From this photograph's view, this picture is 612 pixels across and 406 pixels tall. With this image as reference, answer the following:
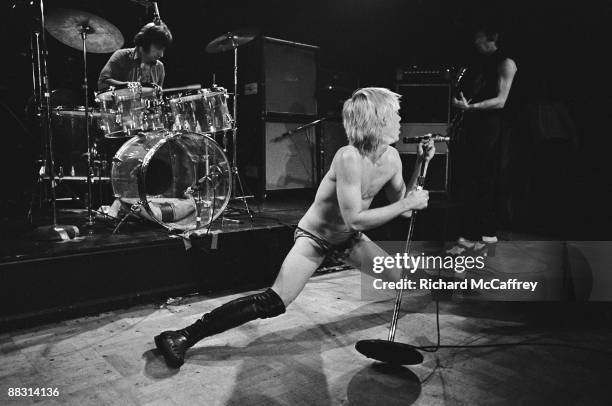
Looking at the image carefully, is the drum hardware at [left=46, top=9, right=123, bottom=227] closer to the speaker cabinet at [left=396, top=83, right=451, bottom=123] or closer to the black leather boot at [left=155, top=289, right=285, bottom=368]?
the black leather boot at [left=155, top=289, right=285, bottom=368]

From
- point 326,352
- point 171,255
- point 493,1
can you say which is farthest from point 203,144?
point 493,1

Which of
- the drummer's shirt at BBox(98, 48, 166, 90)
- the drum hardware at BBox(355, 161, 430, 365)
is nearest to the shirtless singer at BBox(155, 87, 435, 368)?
the drum hardware at BBox(355, 161, 430, 365)

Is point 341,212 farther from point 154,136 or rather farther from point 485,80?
point 485,80

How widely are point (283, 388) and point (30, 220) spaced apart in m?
3.86

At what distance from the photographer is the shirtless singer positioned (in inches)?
94.4

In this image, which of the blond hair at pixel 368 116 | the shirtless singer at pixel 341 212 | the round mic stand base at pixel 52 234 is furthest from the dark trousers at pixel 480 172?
the round mic stand base at pixel 52 234

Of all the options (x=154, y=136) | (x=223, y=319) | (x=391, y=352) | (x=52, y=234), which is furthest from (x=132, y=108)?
(x=391, y=352)

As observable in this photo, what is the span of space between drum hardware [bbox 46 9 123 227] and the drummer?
0.85 ft

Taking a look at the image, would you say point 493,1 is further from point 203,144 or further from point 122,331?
point 122,331

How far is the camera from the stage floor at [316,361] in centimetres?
223

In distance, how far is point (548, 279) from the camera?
4219mm

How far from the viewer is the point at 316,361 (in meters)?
2.65

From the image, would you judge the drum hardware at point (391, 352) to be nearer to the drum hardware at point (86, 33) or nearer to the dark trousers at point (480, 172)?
the dark trousers at point (480, 172)

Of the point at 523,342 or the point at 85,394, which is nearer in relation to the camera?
the point at 85,394
